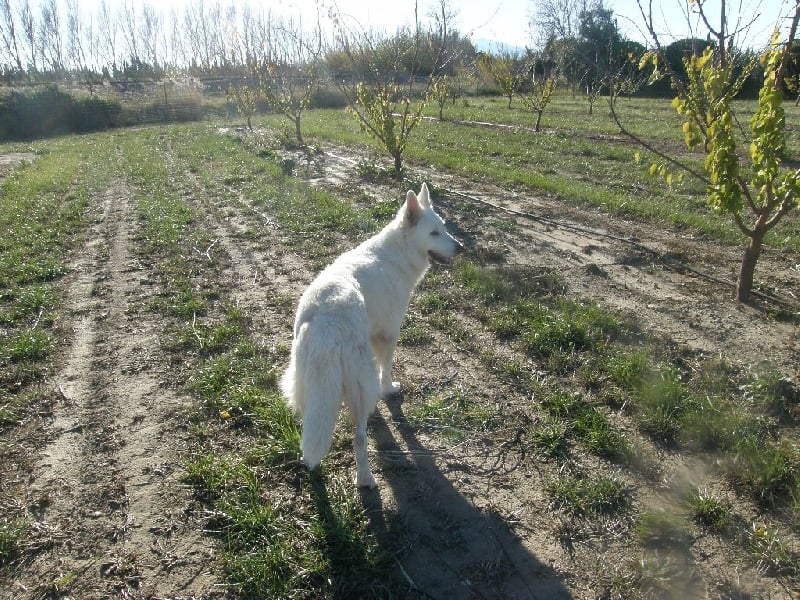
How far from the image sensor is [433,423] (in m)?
4.07

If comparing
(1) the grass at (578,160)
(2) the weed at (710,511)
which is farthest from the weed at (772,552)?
(1) the grass at (578,160)

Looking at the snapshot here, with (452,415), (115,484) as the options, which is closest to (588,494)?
(452,415)

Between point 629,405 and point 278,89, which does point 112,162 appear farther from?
point 629,405

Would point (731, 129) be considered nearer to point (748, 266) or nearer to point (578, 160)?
point (748, 266)

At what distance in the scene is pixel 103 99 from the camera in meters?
33.3

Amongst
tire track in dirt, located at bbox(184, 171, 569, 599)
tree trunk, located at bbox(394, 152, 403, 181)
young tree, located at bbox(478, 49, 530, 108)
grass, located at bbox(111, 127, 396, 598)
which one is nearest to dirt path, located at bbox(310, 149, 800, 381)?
tree trunk, located at bbox(394, 152, 403, 181)

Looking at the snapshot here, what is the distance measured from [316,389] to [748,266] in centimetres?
542

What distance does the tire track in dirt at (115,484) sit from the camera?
2801 millimetres

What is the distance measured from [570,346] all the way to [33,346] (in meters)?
5.54

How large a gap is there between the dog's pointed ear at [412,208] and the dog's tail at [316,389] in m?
1.93

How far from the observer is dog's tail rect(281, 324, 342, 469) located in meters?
2.78

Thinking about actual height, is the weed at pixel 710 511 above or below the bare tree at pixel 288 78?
below

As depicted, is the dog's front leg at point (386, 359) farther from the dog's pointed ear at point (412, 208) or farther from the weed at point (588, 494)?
the weed at point (588, 494)

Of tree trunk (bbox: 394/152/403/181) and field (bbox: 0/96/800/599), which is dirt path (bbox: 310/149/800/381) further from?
tree trunk (bbox: 394/152/403/181)
